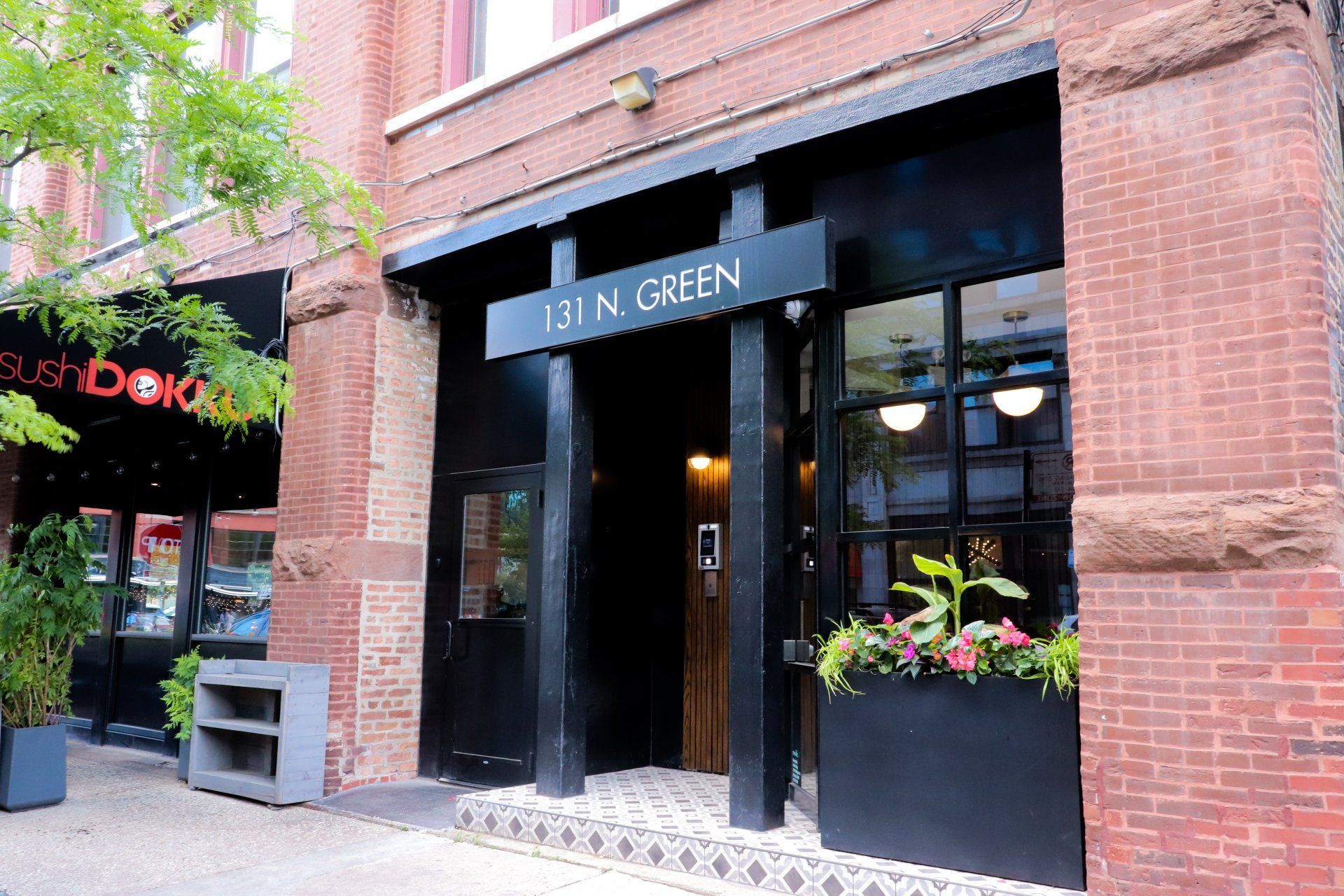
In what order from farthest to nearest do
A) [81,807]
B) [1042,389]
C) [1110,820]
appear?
[81,807] < [1042,389] < [1110,820]

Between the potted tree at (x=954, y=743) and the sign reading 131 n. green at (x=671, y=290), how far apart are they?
5.96ft

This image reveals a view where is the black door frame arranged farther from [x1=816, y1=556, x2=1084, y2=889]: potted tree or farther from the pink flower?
the pink flower

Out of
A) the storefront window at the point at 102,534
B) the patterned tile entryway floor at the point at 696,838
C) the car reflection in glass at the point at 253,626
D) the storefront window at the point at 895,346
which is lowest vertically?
the patterned tile entryway floor at the point at 696,838

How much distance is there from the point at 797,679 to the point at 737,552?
1.21 m

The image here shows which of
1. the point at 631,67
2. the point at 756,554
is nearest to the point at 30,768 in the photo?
the point at 756,554

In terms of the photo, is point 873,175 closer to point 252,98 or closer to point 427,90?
point 252,98

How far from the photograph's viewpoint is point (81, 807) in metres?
7.76

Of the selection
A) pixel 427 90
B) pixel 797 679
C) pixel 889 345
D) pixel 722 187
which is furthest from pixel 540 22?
pixel 797 679

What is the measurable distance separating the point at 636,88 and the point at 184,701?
6.02m

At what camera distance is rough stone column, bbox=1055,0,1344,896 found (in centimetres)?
404

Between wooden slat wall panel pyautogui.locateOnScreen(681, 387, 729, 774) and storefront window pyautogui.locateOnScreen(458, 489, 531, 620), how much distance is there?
133cm

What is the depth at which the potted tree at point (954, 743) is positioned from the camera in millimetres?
4750

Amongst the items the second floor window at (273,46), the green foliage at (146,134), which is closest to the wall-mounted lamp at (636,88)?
the green foliage at (146,134)

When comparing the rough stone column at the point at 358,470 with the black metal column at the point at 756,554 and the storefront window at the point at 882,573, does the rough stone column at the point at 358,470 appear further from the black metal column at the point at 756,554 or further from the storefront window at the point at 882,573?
the storefront window at the point at 882,573
